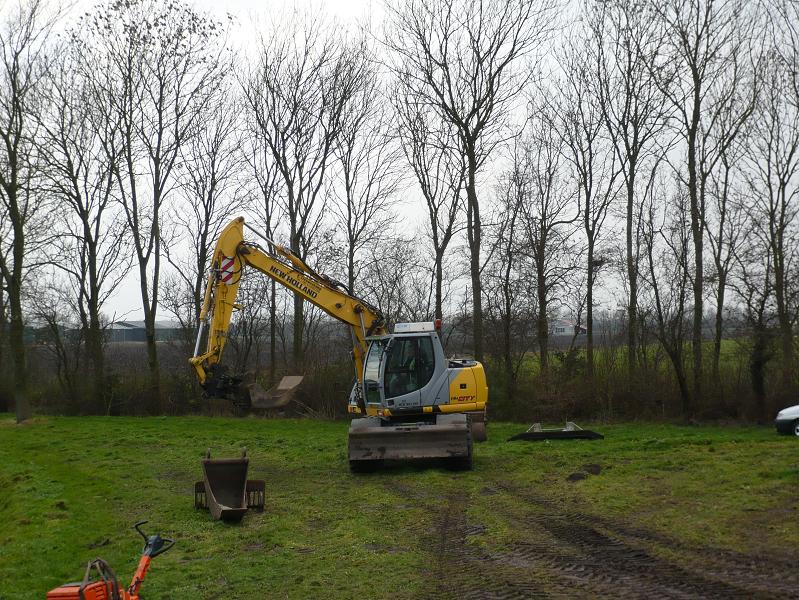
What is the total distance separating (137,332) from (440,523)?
44.1 meters

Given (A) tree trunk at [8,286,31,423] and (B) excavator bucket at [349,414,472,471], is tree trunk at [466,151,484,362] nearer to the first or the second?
(B) excavator bucket at [349,414,472,471]

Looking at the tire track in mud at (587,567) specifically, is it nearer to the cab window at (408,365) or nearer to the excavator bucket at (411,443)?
the excavator bucket at (411,443)

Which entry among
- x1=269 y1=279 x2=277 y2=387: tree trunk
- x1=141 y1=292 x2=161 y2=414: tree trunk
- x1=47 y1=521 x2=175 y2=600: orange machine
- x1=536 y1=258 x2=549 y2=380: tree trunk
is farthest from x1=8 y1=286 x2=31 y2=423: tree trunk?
x1=47 y1=521 x2=175 y2=600: orange machine

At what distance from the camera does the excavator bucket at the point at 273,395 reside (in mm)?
23281

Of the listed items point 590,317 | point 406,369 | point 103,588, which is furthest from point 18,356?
point 103,588

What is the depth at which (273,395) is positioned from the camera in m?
24.8

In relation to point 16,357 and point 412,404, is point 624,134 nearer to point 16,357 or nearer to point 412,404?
point 412,404

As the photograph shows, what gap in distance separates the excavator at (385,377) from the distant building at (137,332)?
1943 cm

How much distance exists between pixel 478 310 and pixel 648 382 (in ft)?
20.1

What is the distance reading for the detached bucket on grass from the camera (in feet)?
36.6

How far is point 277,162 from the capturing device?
33031 mm

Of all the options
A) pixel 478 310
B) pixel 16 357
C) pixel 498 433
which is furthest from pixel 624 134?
pixel 16 357

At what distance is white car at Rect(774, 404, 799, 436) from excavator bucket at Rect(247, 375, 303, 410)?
43.6 feet

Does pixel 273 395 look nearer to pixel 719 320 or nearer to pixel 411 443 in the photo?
pixel 411 443
